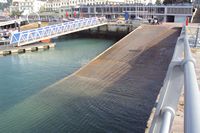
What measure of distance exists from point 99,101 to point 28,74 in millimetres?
9233

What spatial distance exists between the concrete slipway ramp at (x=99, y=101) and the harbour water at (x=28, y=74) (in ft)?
0.37

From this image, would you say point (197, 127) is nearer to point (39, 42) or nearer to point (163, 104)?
point (163, 104)

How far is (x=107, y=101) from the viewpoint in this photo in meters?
11.8

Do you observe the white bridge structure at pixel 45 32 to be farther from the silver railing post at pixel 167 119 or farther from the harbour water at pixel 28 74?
the silver railing post at pixel 167 119

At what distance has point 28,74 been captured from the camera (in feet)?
61.8

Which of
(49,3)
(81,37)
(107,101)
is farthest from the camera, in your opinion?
(49,3)

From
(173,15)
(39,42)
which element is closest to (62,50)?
(39,42)

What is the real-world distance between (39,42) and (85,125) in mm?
25658

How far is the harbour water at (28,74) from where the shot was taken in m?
11.3

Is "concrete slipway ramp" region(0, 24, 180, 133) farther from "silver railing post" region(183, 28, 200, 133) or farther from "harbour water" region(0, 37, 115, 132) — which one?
"silver railing post" region(183, 28, 200, 133)

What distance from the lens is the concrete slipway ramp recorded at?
9.92m

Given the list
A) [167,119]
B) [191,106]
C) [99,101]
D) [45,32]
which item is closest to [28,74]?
[99,101]

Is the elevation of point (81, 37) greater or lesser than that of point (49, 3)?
lesser

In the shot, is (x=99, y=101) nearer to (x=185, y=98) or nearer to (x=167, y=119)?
(x=167, y=119)
